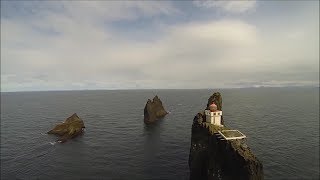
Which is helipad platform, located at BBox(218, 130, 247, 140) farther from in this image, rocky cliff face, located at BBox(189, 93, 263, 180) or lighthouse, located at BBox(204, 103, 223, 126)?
lighthouse, located at BBox(204, 103, 223, 126)

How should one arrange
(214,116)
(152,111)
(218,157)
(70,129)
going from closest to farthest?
(218,157), (214,116), (70,129), (152,111)

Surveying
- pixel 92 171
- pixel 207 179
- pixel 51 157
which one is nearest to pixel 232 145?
pixel 207 179

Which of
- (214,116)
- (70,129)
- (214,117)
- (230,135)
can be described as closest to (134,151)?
(214,117)

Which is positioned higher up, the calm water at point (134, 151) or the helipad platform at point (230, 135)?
the helipad platform at point (230, 135)

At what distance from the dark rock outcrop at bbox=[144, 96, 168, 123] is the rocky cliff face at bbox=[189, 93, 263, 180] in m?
71.6

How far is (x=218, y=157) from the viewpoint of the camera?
44938 millimetres

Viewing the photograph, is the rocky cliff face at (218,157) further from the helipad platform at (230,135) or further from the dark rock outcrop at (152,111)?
the dark rock outcrop at (152,111)

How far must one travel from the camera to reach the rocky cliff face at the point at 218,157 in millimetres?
39062

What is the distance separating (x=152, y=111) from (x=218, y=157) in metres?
88.6

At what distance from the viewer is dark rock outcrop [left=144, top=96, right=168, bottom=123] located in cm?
12670

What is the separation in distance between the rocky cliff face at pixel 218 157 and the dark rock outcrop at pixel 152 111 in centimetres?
7159

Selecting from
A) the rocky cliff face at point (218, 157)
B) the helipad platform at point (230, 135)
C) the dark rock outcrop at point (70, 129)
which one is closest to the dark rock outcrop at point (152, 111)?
the dark rock outcrop at point (70, 129)

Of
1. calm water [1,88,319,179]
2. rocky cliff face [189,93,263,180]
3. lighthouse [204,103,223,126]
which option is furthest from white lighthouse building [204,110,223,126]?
calm water [1,88,319,179]

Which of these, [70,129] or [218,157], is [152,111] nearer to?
[70,129]
